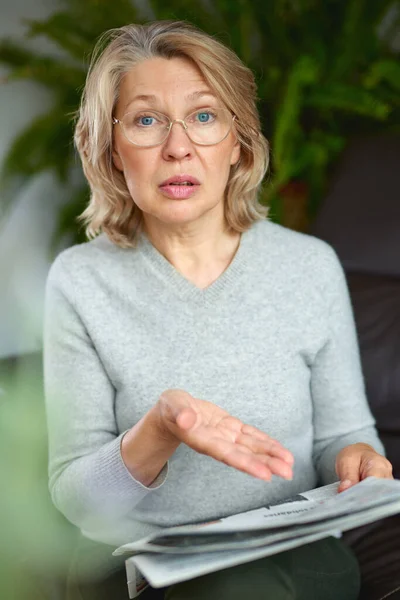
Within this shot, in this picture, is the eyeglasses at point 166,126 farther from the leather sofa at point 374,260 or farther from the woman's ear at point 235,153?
the leather sofa at point 374,260

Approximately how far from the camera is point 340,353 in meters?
1.24

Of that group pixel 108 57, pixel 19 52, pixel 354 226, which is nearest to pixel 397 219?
pixel 354 226

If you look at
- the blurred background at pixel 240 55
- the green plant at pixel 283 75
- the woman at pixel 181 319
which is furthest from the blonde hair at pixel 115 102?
the green plant at pixel 283 75

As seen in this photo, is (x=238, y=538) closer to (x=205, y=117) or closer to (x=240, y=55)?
(x=205, y=117)

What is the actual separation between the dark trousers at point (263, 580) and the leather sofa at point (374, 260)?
0.21 m

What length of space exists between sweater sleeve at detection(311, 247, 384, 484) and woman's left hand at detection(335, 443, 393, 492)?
0.10 meters

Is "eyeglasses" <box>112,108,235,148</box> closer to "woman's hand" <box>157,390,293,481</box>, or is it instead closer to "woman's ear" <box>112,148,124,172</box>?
"woman's ear" <box>112,148,124,172</box>

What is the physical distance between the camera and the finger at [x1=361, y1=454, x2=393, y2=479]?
1.03 metres

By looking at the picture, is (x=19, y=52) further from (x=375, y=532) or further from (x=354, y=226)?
(x=375, y=532)

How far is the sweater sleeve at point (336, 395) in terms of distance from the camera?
123cm

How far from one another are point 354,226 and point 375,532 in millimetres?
617

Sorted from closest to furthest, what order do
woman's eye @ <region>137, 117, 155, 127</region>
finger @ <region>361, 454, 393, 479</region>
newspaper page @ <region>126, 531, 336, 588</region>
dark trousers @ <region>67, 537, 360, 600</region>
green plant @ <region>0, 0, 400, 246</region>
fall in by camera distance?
newspaper page @ <region>126, 531, 336, 588</region> < dark trousers @ <region>67, 537, 360, 600</region> < finger @ <region>361, 454, 393, 479</region> < woman's eye @ <region>137, 117, 155, 127</region> < green plant @ <region>0, 0, 400, 246</region>

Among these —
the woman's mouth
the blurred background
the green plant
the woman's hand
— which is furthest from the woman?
the green plant

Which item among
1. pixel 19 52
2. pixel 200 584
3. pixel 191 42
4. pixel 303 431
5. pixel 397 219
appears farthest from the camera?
pixel 19 52
